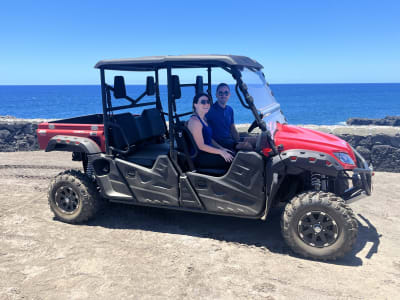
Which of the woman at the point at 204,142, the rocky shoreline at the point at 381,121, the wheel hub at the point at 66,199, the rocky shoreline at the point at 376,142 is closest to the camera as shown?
the woman at the point at 204,142

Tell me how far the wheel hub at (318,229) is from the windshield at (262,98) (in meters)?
1.05

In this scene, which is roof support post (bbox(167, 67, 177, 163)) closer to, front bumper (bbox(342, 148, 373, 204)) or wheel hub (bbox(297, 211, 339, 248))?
wheel hub (bbox(297, 211, 339, 248))

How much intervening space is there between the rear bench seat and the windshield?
147 cm

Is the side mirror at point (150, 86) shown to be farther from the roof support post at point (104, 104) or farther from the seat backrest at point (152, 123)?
the roof support post at point (104, 104)

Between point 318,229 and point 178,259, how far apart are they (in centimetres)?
155

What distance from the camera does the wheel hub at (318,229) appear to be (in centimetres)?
361

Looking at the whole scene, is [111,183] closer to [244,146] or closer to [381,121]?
[244,146]

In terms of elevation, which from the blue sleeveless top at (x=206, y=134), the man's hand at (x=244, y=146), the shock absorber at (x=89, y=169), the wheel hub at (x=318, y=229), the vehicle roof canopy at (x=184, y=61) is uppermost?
the vehicle roof canopy at (x=184, y=61)

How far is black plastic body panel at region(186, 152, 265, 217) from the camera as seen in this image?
12.4 ft

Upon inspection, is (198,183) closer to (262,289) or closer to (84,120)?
(262,289)

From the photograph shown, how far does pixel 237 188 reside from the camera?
389 cm

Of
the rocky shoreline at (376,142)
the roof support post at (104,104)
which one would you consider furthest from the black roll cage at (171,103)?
the rocky shoreline at (376,142)

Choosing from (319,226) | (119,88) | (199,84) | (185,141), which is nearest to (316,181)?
(319,226)

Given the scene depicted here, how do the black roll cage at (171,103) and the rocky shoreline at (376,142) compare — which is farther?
the rocky shoreline at (376,142)
